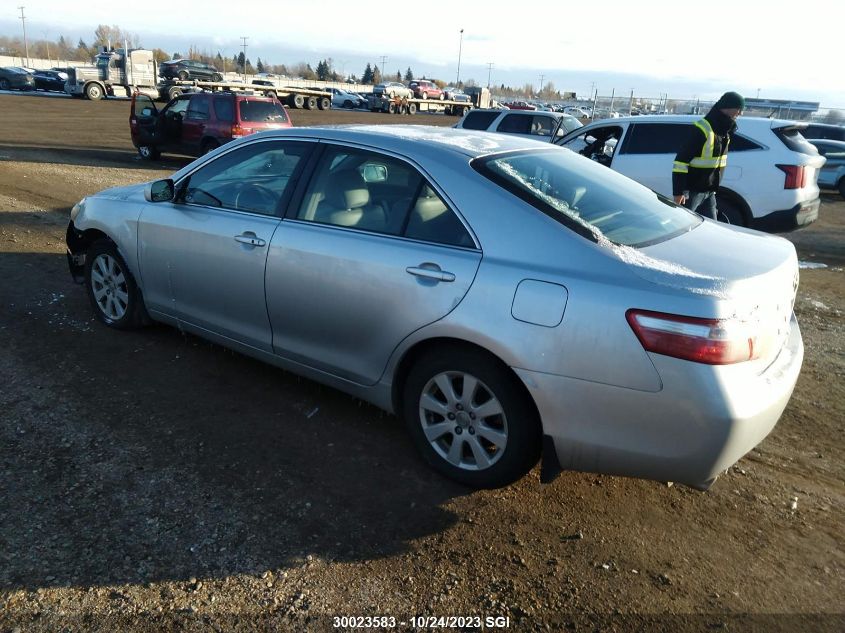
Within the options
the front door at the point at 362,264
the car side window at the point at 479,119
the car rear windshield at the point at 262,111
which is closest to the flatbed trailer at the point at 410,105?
the car side window at the point at 479,119

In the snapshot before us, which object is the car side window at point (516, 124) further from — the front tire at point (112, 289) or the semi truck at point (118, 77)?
the semi truck at point (118, 77)

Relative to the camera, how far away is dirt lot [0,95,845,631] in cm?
254

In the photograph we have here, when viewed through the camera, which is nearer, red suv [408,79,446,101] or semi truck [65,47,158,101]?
semi truck [65,47,158,101]

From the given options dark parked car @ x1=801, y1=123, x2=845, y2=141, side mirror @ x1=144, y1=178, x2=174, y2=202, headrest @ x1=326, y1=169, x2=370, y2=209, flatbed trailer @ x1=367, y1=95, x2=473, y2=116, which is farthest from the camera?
flatbed trailer @ x1=367, y1=95, x2=473, y2=116

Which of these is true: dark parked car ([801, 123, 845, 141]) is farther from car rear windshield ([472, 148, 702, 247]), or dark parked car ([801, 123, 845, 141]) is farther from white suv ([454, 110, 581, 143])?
car rear windshield ([472, 148, 702, 247])

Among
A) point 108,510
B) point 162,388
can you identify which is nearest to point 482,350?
point 108,510

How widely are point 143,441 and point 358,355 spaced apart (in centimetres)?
126

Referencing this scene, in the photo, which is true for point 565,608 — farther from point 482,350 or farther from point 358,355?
point 358,355

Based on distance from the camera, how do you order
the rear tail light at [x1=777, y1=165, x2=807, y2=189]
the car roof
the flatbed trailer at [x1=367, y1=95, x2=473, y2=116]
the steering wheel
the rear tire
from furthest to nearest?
the flatbed trailer at [x1=367, y1=95, x2=473, y2=116] < the rear tire < the rear tail light at [x1=777, y1=165, x2=807, y2=189] < the steering wheel < the car roof

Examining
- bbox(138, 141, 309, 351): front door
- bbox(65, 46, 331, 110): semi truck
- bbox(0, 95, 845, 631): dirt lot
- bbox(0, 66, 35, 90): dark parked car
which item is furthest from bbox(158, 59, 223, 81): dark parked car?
bbox(0, 95, 845, 631): dirt lot

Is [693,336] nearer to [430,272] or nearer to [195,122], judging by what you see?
[430,272]

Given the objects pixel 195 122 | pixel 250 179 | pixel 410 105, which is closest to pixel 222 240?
pixel 250 179

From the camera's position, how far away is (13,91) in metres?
43.2

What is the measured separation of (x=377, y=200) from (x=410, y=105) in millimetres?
47901
